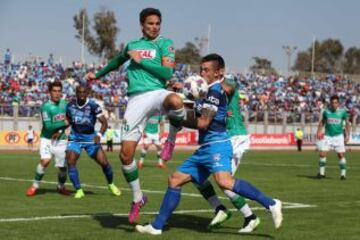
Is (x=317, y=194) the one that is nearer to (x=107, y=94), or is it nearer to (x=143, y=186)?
(x=143, y=186)

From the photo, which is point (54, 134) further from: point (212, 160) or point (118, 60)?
point (212, 160)

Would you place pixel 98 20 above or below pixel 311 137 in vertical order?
above

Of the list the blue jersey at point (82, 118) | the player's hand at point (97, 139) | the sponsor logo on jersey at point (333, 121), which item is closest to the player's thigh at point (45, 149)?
the blue jersey at point (82, 118)

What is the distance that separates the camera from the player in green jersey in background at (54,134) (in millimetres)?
16000

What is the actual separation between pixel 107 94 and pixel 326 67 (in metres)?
78.4

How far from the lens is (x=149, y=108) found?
980 centimetres

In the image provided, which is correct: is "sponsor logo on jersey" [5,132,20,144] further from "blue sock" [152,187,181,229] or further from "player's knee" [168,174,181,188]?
"blue sock" [152,187,181,229]

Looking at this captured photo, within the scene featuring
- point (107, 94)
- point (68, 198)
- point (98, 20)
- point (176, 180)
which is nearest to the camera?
point (176, 180)

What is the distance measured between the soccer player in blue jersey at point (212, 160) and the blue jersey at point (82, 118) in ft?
21.0

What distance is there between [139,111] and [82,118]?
621 centimetres

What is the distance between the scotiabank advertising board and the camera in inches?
2274

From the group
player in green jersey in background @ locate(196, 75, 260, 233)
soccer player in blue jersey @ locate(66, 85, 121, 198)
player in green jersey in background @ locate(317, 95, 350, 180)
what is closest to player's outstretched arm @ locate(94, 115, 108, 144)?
soccer player in blue jersey @ locate(66, 85, 121, 198)

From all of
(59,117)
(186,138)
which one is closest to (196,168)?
(59,117)

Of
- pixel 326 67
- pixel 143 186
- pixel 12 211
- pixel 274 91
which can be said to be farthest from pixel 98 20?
pixel 12 211
